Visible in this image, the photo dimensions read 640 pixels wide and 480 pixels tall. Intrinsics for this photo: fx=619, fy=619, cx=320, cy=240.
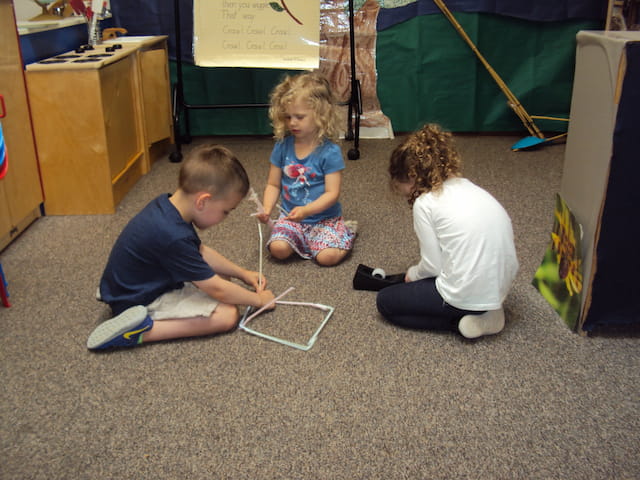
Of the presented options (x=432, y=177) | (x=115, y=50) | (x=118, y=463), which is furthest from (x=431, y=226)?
(x=115, y=50)

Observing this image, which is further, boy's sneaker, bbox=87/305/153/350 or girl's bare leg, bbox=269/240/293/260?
girl's bare leg, bbox=269/240/293/260

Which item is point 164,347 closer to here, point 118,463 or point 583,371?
point 118,463

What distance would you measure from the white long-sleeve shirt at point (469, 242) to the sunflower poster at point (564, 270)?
0.17 meters

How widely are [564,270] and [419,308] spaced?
413 mm

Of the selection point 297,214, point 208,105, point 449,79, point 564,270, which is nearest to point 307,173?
point 297,214

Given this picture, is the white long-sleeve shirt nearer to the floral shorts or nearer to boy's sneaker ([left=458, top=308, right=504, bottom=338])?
boy's sneaker ([left=458, top=308, right=504, bottom=338])

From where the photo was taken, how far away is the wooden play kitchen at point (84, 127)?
89.4 inches

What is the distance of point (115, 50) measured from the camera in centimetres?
271

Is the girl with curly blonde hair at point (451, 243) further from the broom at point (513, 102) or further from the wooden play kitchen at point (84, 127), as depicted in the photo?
the broom at point (513, 102)

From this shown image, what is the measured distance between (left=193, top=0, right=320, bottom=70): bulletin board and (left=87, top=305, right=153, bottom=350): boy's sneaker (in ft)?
5.86

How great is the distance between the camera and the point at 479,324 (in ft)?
5.00

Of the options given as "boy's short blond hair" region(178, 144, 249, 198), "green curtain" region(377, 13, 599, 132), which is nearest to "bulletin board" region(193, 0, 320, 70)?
"green curtain" region(377, 13, 599, 132)

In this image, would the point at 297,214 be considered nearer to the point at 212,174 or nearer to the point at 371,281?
the point at 371,281

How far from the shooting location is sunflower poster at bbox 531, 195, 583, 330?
1.53 metres
